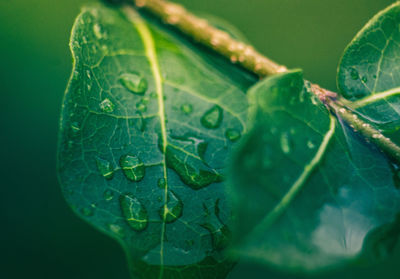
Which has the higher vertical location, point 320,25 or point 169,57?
point 320,25

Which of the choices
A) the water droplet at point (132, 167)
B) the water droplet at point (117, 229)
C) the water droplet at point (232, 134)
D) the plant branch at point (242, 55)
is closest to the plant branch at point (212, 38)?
the plant branch at point (242, 55)

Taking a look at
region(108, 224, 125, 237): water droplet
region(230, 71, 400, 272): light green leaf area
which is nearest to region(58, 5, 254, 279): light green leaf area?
region(108, 224, 125, 237): water droplet

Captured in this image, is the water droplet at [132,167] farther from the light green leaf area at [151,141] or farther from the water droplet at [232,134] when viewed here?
the water droplet at [232,134]

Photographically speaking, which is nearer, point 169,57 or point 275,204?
point 275,204

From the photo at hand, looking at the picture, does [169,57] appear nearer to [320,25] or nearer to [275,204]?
[275,204]

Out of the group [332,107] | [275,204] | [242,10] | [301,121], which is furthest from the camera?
[242,10]

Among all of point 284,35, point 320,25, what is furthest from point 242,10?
point 320,25

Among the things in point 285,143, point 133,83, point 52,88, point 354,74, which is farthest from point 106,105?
point 52,88
